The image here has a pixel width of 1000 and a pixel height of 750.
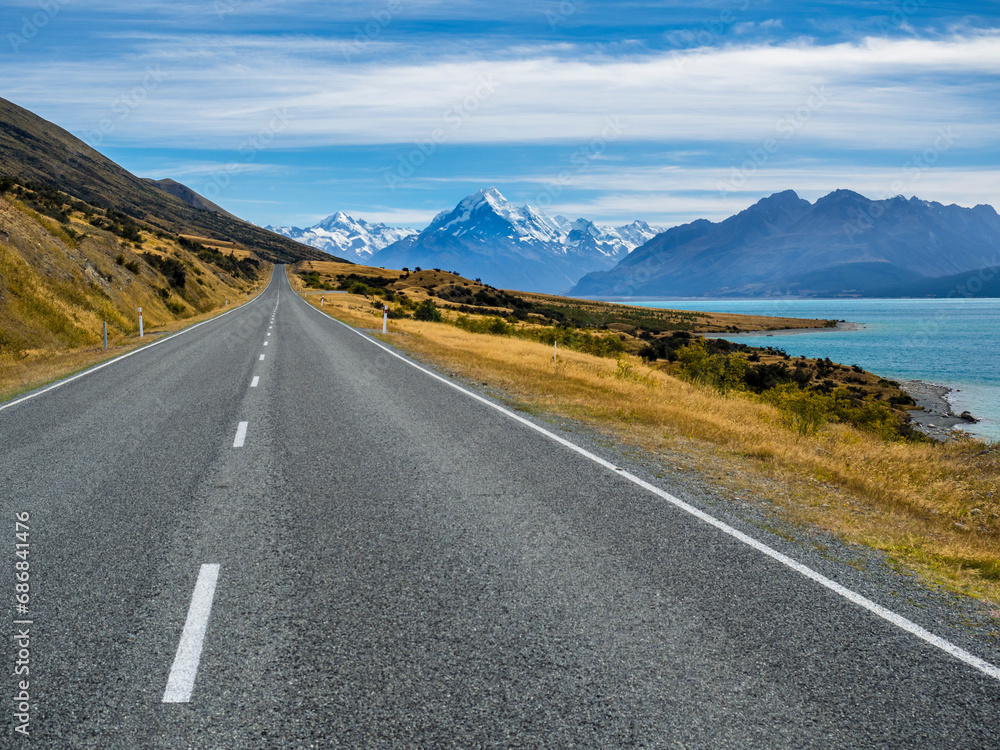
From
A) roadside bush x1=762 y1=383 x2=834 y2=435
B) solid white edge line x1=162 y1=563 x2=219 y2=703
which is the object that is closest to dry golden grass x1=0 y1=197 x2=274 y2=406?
solid white edge line x1=162 y1=563 x2=219 y2=703

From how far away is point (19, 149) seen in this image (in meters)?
171

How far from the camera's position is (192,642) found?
152 inches

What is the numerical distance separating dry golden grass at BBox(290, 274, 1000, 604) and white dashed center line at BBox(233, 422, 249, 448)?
548 centimetres

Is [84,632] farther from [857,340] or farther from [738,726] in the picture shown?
[857,340]

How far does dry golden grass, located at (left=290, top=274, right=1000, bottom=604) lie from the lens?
5.93 metres

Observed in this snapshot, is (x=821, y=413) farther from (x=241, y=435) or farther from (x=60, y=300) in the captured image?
(x=60, y=300)

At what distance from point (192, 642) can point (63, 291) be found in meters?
31.0

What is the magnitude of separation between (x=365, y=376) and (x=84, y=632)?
12.5 metres

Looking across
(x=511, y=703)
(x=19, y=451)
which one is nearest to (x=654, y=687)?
(x=511, y=703)

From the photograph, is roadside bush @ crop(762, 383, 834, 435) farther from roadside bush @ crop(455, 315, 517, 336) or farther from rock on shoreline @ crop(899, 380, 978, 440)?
roadside bush @ crop(455, 315, 517, 336)

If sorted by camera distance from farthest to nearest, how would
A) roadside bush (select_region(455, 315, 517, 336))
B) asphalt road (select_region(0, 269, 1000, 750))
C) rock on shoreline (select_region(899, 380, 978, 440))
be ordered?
roadside bush (select_region(455, 315, 517, 336)) → rock on shoreline (select_region(899, 380, 978, 440)) → asphalt road (select_region(0, 269, 1000, 750))

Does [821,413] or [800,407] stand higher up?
[800,407]

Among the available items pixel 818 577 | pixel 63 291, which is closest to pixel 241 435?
pixel 818 577

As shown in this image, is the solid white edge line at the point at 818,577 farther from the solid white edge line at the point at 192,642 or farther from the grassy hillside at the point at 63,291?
the grassy hillside at the point at 63,291
